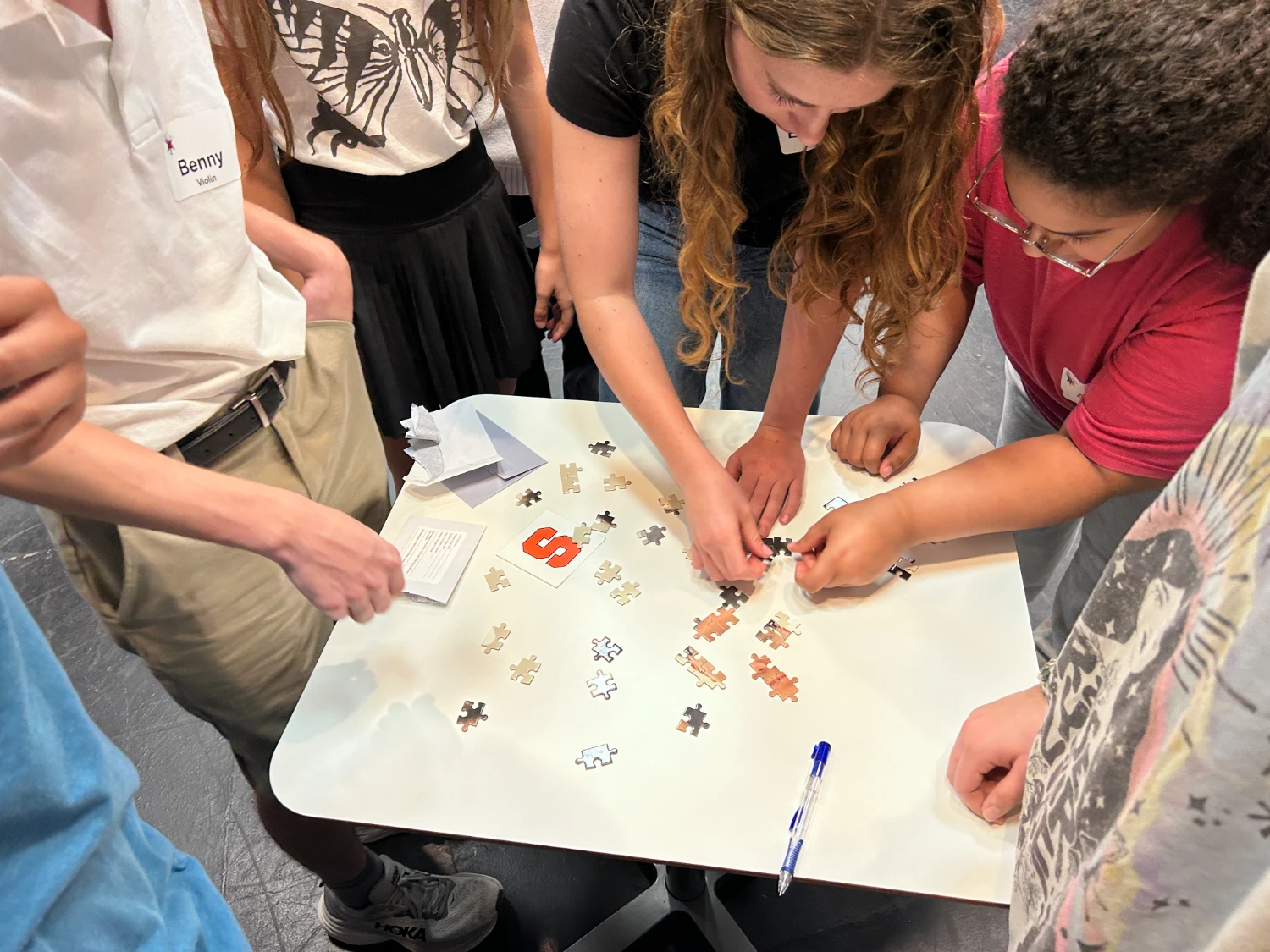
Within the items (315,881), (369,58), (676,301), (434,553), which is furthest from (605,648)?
(315,881)

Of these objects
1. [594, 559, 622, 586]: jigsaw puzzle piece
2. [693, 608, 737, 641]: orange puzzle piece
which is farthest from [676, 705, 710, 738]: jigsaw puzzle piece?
[594, 559, 622, 586]: jigsaw puzzle piece

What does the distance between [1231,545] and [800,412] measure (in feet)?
3.14

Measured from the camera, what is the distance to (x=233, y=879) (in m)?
1.85

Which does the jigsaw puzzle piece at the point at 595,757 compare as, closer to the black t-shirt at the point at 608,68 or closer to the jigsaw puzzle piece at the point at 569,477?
the jigsaw puzzle piece at the point at 569,477

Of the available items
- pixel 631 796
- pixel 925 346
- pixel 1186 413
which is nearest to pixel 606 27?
pixel 925 346

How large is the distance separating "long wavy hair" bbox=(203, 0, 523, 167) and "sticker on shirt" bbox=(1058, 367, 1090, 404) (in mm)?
1159

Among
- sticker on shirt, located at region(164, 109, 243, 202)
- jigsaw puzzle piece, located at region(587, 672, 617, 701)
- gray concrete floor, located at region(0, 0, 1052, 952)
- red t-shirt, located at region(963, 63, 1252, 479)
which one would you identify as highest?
sticker on shirt, located at region(164, 109, 243, 202)

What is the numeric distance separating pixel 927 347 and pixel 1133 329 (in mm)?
408

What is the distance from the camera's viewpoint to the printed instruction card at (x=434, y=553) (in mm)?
1179

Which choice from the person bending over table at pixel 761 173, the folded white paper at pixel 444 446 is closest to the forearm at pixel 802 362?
the person bending over table at pixel 761 173

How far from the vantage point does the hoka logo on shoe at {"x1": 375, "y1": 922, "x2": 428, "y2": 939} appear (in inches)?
62.7

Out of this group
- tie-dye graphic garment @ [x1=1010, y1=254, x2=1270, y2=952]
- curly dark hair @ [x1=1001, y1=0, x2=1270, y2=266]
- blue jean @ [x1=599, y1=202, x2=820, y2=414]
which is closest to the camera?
tie-dye graphic garment @ [x1=1010, y1=254, x2=1270, y2=952]

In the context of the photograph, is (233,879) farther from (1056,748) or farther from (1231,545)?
(1231,545)

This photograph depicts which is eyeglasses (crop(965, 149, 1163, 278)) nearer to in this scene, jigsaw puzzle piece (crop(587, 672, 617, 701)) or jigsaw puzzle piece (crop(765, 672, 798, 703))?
jigsaw puzzle piece (crop(765, 672, 798, 703))
